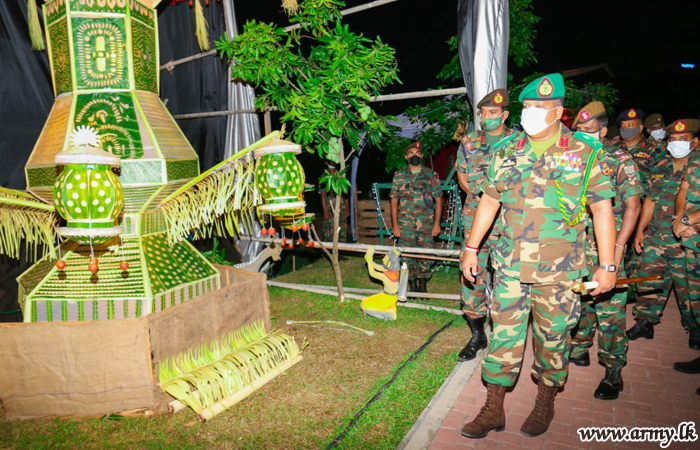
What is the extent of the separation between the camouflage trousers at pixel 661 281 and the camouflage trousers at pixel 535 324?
7.33 feet

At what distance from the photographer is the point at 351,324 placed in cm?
474

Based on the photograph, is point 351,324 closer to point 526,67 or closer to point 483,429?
point 483,429

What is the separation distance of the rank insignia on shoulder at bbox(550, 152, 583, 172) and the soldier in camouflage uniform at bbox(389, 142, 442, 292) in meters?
3.67

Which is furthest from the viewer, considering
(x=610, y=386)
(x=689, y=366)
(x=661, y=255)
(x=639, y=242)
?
(x=639, y=242)

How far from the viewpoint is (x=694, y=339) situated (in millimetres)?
3938

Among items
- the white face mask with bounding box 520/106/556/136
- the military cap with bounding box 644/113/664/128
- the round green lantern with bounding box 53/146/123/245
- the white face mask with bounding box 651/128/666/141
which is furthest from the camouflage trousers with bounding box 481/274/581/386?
the military cap with bounding box 644/113/664/128

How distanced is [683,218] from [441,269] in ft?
13.9

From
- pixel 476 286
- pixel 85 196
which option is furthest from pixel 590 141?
pixel 85 196

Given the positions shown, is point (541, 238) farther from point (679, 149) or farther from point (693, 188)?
point (679, 149)

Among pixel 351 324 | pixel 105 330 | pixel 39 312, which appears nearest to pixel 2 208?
pixel 39 312

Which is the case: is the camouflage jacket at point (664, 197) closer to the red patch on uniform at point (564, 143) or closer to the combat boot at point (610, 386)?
the combat boot at point (610, 386)

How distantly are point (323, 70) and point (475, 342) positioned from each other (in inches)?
123

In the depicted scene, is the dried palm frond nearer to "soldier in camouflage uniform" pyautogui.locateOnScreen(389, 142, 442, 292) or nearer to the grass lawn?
the grass lawn
